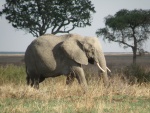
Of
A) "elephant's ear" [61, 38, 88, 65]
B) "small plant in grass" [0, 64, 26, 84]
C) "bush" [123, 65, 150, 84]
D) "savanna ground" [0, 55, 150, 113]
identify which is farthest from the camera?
"bush" [123, 65, 150, 84]

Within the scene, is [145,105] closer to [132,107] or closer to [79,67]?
[132,107]

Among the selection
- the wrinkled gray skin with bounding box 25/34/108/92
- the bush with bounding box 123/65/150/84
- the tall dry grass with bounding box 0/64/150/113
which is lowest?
the bush with bounding box 123/65/150/84

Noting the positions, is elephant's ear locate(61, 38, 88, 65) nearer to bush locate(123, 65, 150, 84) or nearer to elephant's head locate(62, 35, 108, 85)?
elephant's head locate(62, 35, 108, 85)

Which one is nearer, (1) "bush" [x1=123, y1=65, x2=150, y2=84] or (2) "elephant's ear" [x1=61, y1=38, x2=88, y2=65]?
(2) "elephant's ear" [x1=61, y1=38, x2=88, y2=65]

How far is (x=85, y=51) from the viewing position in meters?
12.7

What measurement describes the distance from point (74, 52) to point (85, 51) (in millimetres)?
373

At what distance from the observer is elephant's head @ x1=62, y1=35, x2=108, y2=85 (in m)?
12.4

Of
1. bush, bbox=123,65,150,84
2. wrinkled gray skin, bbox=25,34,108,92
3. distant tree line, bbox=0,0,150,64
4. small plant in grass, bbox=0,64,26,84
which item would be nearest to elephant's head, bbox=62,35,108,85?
wrinkled gray skin, bbox=25,34,108,92

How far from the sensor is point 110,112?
26.9ft

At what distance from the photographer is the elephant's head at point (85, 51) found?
489 inches

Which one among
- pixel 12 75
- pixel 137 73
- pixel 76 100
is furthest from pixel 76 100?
pixel 137 73

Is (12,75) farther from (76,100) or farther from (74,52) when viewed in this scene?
(76,100)

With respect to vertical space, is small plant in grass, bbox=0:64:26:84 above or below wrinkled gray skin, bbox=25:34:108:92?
below

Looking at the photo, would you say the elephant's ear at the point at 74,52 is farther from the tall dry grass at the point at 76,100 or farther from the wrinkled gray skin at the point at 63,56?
the tall dry grass at the point at 76,100
